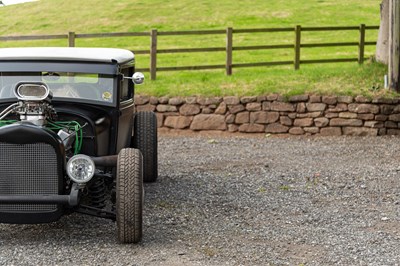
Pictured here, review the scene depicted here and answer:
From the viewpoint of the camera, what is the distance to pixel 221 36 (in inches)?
1180

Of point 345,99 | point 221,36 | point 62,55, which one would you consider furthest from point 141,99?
point 221,36

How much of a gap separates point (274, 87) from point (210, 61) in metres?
7.55

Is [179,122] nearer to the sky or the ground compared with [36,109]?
nearer to the ground

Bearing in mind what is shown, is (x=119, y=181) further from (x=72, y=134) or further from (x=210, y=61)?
(x=210, y=61)

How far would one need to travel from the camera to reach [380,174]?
1202 cm

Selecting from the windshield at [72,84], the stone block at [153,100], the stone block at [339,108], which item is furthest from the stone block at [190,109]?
the windshield at [72,84]

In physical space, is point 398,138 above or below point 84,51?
below

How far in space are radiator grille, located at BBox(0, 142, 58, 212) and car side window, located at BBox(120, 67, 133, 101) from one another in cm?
182

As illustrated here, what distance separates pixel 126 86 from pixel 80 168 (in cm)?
222

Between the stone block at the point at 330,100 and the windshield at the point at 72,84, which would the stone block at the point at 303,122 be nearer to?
the stone block at the point at 330,100

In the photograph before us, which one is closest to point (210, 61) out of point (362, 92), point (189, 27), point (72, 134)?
point (189, 27)

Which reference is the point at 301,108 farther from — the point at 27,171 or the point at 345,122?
the point at 27,171

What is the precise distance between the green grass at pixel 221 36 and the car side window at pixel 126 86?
744 centimetres

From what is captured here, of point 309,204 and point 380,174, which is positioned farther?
point 380,174
